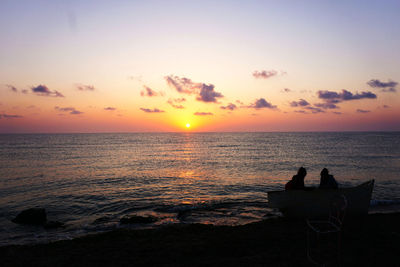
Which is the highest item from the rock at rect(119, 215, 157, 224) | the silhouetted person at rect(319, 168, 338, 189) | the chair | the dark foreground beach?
the silhouetted person at rect(319, 168, 338, 189)

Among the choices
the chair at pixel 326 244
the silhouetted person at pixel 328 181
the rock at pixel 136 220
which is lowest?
the rock at pixel 136 220

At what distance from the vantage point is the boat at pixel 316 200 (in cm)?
954

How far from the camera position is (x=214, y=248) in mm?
7582

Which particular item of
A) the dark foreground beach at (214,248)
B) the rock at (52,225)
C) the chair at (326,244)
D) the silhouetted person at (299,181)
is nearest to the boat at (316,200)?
the silhouetted person at (299,181)

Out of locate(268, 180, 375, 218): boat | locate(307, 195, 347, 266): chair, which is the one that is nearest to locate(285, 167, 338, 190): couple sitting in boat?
locate(268, 180, 375, 218): boat

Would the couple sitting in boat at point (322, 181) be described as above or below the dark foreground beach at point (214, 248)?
above

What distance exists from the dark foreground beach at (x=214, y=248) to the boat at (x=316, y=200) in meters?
0.45

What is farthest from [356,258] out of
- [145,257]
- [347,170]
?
[347,170]

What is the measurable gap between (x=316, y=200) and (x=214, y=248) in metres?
4.53

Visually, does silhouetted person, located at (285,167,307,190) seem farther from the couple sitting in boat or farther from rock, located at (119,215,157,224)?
rock, located at (119,215,157,224)

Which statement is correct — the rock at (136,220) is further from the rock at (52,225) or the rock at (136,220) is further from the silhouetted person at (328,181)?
the silhouetted person at (328,181)

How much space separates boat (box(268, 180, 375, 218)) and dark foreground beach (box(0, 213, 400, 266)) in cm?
45

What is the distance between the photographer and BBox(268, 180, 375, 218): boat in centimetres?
954

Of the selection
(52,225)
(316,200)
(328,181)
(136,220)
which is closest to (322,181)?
(328,181)
